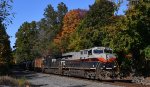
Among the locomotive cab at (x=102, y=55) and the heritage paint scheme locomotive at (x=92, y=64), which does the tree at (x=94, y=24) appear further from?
the locomotive cab at (x=102, y=55)

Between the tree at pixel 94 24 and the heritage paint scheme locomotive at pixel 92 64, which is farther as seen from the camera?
the tree at pixel 94 24

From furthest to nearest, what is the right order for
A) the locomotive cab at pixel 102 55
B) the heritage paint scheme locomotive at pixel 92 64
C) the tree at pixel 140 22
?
1. the tree at pixel 140 22
2. the locomotive cab at pixel 102 55
3. the heritage paint scheme locomotive at pixel 92 64

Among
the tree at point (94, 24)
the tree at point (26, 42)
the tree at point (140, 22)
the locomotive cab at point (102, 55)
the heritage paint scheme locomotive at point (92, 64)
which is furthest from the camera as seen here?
the tree at point (26, 42)

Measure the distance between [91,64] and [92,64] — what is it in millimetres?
355

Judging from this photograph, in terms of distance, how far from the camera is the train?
38.5 meters

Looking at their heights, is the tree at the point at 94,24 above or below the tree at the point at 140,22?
above

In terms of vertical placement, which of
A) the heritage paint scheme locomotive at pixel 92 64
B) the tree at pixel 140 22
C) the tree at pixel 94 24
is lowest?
the heritage paint scheme locomotive at pixel 92 64

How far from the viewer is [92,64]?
40250 mm

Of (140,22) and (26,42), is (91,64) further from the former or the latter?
(26,42)

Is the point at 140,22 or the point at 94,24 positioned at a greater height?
the point at 94,24

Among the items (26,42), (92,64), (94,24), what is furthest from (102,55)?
(26,42)

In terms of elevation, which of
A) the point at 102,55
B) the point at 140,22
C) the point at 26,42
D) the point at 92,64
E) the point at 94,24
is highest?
the point at 26,42

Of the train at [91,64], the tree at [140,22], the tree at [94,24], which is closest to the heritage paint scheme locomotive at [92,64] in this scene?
the train at [91,64]

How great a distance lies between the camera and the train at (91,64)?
126ft
